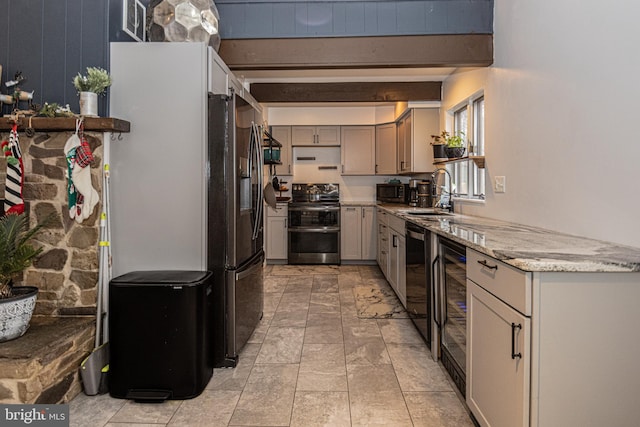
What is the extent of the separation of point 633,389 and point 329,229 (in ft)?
15.8

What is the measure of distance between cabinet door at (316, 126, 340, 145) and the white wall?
329 centimetres

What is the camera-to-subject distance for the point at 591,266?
4.36ft

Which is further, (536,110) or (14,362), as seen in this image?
(536,110)

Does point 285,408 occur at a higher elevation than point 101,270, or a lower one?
lower

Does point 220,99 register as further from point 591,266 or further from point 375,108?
point 375,108

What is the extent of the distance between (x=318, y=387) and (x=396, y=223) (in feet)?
6.96

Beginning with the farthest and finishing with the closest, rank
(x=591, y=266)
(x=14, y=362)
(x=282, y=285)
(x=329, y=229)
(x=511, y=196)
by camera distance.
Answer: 1. (x=329, y=229)
2. (x=282, y=285)
3. (x=511, y=196)
4. (x=14, y=362)
5. (x=591, y=266)

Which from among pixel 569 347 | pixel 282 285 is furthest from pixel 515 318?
pixel 282 285

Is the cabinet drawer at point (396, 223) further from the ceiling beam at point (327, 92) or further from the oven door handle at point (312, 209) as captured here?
the ceiling beam at point (327, 92)

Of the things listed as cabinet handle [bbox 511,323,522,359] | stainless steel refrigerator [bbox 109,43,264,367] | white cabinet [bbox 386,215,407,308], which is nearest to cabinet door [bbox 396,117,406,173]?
white cabinet [bbox 386,215,407,308]

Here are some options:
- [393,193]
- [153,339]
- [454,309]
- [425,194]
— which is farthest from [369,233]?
[153,339]

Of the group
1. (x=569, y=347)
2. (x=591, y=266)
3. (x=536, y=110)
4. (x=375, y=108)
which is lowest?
(x=569, y=347)

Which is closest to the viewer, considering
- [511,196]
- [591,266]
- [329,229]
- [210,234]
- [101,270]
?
[591,266]

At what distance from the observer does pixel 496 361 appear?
1.58 meters
